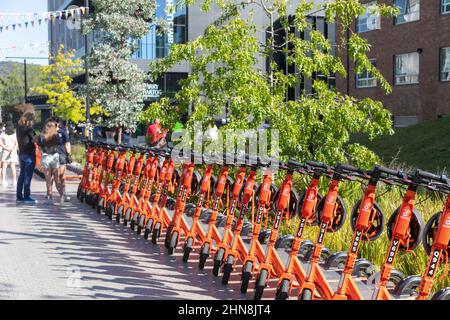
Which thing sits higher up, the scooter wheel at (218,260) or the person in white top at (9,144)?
the person in white top at (9,144)

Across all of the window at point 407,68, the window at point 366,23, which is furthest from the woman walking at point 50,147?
the window at point 366,23

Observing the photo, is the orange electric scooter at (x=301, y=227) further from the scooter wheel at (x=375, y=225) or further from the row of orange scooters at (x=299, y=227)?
the scooter wheel at (x=375, y=225)

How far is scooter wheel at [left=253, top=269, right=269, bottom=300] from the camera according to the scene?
7.08m

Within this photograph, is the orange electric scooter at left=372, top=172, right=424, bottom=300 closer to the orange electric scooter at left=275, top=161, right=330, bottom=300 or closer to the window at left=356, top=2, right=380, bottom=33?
the orange electric scooter at left=275, top=161, right=330, bottom=300

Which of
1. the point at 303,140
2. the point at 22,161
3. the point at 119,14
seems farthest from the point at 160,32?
the point at 303,140

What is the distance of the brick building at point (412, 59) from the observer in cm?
3341

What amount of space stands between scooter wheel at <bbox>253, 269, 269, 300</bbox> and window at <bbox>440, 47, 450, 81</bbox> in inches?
1104

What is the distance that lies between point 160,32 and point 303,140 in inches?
664

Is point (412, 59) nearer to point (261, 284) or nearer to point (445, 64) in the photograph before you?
point (445, 64)

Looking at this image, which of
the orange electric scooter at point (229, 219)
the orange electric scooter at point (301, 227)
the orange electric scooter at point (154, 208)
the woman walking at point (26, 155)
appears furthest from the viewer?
the woman walking at point (26, 155)

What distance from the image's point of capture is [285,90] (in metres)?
12.9

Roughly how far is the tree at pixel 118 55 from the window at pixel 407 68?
1390 centimetres

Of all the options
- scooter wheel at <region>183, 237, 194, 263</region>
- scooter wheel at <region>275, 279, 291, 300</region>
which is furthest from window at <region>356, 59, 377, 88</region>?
scooter wheel at <region>275, 279, 291, 300</region>

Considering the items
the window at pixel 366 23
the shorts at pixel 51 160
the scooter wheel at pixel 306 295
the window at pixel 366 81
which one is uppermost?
the window at pixel 366 23
